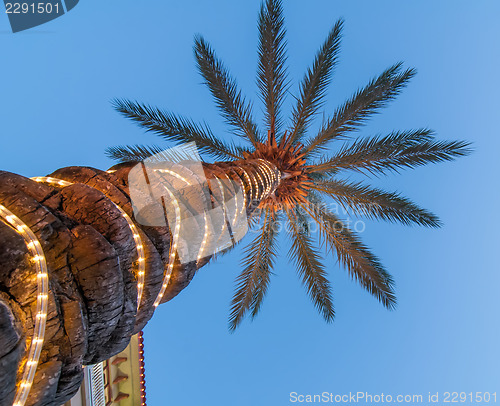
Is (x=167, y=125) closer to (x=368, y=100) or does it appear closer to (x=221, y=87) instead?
(x=221, y=87)

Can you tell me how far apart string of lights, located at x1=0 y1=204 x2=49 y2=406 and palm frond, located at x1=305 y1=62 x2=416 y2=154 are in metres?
7.64

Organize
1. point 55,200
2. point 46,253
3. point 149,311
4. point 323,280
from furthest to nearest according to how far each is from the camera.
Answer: point 323,280 < point 149,311 < point 55,200 < point 46,253

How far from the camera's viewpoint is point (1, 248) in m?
1.75

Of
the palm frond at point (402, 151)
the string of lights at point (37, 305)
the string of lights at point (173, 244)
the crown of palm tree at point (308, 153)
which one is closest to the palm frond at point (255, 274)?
the crown of palm tree at point (308, 153)

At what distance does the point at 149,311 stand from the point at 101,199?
1.12 m

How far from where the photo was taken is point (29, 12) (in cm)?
811

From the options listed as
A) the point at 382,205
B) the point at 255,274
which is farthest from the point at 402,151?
the point at 255,274

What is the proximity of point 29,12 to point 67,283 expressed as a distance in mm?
8734

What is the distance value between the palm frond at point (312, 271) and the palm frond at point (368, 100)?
263 centimetres

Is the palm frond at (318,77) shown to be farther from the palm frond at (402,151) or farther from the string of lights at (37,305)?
the string of lights at (37,305)

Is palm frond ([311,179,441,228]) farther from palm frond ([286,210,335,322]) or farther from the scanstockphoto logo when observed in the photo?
the scanstockphoto logo

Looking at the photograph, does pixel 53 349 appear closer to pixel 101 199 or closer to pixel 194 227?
pixel 101 199

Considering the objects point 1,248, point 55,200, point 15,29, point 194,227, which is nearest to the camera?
point 1,248

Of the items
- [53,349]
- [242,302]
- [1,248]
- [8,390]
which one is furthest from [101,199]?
[242,302]
